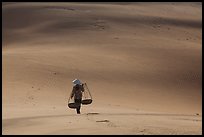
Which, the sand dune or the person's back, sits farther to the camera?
the person's back

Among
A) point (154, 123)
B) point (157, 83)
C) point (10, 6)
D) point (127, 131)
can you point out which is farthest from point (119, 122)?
point (10, 6)

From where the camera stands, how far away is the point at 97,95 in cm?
1708

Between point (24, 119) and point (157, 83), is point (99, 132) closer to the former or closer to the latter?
point (24, 119)

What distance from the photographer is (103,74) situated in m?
19.8

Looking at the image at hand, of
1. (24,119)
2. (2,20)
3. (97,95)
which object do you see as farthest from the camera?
(2,20)

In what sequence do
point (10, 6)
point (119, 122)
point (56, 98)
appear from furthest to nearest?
point (10, 6), point (56, 98), point (119, 122)

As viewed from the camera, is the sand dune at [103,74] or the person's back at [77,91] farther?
the person's back at [77,91]

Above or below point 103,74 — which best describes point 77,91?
below

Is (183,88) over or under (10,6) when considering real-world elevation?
under

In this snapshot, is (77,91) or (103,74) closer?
(77,91)

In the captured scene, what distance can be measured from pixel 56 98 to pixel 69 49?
377 inches

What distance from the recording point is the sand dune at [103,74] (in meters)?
9.58

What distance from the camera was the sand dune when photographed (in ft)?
A: 31.4

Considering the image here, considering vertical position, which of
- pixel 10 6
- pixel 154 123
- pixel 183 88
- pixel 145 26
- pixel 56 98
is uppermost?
pixel 10 6
